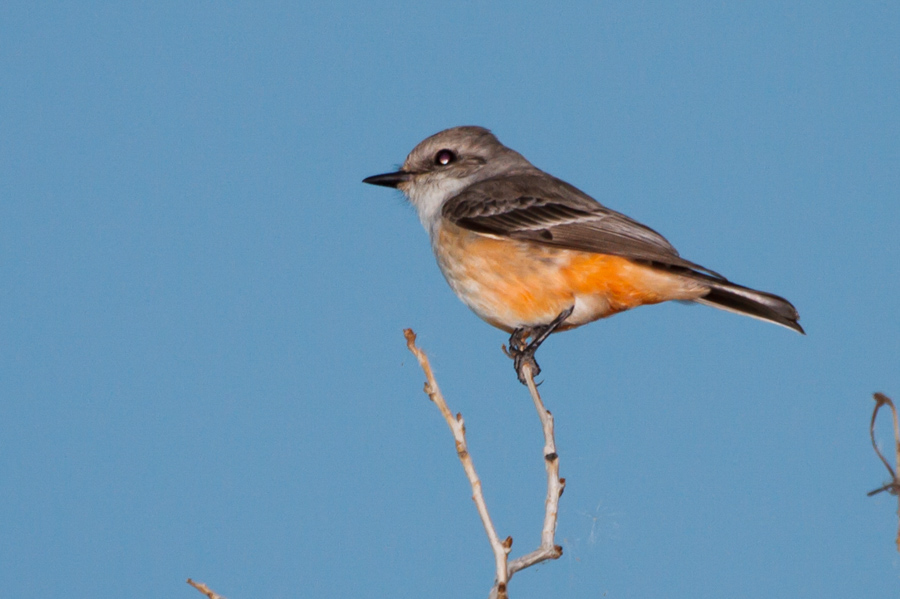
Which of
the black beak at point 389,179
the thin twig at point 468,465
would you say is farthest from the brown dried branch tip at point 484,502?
the black beak at point 389,179

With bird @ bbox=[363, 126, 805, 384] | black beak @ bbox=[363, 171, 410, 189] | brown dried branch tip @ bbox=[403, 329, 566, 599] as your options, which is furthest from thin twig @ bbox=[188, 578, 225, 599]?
black beak @ bbox=[363, 171, 410, 189]

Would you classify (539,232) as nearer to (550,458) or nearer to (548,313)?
(548,313)

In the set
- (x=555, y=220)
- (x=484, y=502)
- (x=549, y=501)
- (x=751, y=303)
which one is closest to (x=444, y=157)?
(x=555, y=220)

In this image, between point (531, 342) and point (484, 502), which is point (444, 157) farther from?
point (484, 502)

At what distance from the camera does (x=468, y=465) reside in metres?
3.70

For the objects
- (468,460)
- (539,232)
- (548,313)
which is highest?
(539,232)

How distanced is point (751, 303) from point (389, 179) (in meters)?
3.33

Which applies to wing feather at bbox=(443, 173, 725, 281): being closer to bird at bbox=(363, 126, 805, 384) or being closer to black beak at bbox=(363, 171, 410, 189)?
bird at bbox=(363, 126, 805, 384)

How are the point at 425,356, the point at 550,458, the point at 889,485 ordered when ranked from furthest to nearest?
the point at 550,458, the point at 425,356, the point at 889,485

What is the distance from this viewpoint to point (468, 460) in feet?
12.2

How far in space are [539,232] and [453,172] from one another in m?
1.68

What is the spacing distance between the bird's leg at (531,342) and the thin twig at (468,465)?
2.93 meters

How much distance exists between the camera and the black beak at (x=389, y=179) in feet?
27.9

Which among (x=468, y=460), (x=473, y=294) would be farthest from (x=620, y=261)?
(x=468, y=460)
